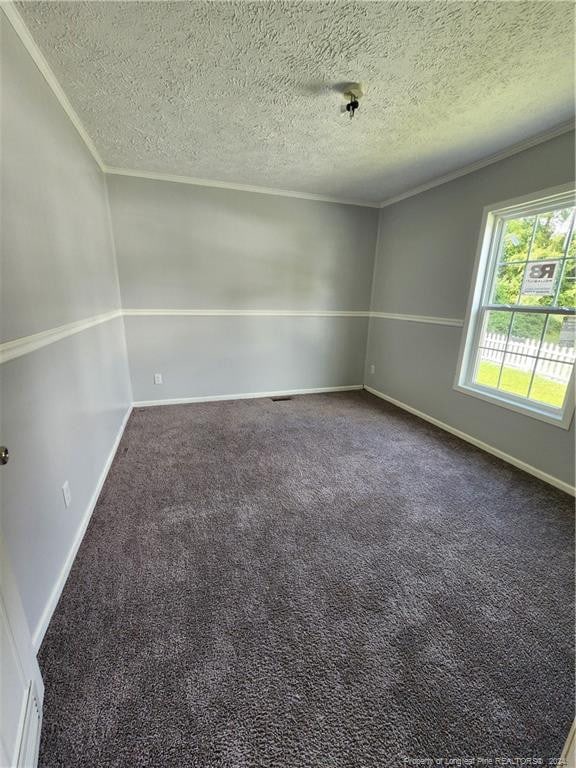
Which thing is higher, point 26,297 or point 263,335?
point 26,297

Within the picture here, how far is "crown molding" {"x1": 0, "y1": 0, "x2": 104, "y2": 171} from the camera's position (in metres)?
1.25

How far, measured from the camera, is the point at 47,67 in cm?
158

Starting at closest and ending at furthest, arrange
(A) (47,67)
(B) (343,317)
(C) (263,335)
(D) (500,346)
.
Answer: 1. (A) (47,67)
2. (D) (500,346)
3. (C) (263,335)
4. (B) (343,317)

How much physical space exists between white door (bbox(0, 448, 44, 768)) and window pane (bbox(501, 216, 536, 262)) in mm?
3479

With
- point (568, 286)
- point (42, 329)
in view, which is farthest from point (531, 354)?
point (42, 329)

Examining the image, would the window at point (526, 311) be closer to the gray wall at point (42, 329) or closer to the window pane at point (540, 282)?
the window pane at point (540, 282)

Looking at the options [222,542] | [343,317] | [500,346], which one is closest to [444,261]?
[500,346]

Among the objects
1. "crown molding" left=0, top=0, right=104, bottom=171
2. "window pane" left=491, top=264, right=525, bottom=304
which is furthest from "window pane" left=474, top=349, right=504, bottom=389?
"crown molding" left=0, top=0, right=104, bottom=171

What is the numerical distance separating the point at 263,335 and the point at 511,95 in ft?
9.25

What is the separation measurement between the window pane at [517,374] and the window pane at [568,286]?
1.48 ft

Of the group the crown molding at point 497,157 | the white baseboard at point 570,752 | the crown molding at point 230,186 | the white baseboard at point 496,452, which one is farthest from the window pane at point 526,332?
the white baseboard at point 570,752

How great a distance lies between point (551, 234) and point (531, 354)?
892 mm

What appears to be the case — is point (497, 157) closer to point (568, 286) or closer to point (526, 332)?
point (568, 286)

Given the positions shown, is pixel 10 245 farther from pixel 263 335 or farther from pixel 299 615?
pixel 263 335
